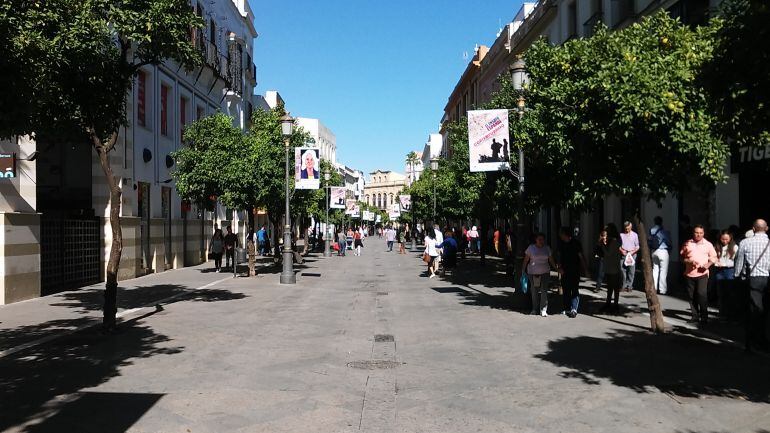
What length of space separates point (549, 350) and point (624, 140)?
3.41 meters

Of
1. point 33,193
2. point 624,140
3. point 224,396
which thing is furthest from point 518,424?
point 33,193

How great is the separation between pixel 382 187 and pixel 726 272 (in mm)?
145893

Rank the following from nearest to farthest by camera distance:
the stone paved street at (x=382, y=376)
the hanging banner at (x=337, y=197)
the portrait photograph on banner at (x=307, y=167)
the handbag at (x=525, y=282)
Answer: the stone paved street at (x=382, y=376), the handbag at (x=525, y=282), the portrait photograph on banner at (x=307, y=167), the hanging banner at (x=337, y=197)

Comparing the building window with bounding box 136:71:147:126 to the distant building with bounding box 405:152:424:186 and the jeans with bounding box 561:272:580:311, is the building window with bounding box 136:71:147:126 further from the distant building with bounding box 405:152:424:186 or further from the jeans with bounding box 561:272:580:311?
the distant building with bounding box 405:152:424:186

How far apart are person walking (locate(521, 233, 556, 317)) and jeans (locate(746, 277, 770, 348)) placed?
13.2 feet

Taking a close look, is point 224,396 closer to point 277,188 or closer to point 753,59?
point 753,59

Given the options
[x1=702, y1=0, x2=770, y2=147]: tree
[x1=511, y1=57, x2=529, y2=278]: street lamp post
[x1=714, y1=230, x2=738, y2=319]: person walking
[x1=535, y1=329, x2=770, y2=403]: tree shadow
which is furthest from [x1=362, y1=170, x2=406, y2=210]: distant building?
[x1=702, y1=0, x2=770, y2=147]: tree

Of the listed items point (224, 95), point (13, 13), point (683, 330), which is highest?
point (224, 95)

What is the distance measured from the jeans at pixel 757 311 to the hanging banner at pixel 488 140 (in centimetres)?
618

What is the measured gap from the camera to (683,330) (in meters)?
10.4

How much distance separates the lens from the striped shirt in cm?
839

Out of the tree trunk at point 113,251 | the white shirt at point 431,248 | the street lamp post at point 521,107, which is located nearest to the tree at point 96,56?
the tree trunk at point 113,251

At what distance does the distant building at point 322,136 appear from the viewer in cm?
8431

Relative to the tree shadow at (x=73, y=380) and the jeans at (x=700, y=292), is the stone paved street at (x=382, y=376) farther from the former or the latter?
the jeans at (x=700, y=292)
